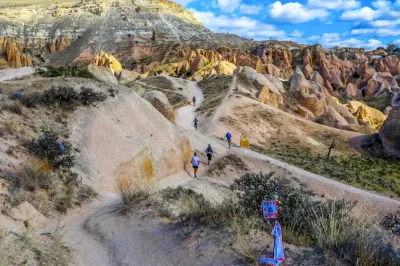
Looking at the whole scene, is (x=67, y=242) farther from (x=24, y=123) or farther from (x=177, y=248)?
(x=24, y=123)

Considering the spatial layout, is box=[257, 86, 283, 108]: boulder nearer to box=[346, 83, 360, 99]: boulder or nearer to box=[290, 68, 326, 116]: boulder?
box=[290, 68, 326, 116]: boulder

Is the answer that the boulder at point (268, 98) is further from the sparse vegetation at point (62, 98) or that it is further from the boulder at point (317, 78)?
the sparse vegetation at point (62, 98)

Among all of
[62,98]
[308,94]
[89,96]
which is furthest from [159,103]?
[308,94]

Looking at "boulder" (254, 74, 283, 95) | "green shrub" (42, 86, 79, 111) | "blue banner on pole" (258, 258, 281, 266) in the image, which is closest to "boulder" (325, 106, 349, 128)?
"boulder" (254, 74, 283, 95)

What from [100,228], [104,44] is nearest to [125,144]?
[100,228]

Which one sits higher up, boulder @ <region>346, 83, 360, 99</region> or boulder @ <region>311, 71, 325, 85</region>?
boulder @ <region>311, 71, 325, 85</region>

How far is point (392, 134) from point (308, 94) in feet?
49.0

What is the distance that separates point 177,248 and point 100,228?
2.26m

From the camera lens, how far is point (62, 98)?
→ 1428 cm

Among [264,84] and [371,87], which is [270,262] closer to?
[264,84]

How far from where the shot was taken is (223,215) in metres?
7.02

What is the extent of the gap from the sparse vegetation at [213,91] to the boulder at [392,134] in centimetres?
1522

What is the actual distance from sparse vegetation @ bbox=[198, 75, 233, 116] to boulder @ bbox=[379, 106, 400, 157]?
15.2 meters

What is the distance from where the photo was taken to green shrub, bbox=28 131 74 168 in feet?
34.4
